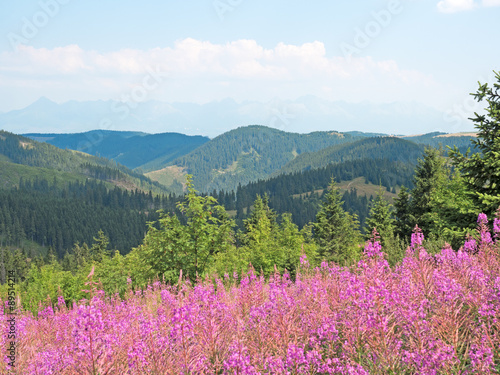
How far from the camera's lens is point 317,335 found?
4988 millimetres

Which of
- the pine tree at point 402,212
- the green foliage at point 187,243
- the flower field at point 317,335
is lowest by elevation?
the pine tree at point 402,212

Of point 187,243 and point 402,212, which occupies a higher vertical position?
point 187,243

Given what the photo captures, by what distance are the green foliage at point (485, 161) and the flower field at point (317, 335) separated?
12993mm

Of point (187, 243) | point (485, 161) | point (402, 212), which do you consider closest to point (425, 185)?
point (402, 212)

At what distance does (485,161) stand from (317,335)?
16.1 metres

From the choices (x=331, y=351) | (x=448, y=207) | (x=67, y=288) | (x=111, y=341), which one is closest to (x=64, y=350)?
(x=111, y=341)

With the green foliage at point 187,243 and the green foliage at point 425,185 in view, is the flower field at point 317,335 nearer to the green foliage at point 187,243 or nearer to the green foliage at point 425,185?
the green foliage at point 187,243

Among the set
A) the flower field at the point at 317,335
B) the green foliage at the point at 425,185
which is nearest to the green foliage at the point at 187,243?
the flower field at the point at 317,335

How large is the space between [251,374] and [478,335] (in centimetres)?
259

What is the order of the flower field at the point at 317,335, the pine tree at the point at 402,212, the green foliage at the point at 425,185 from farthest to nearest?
the pine tree at the point at 402,212, the green foliage at the point at 425,185, the flower field at the point at 317,335

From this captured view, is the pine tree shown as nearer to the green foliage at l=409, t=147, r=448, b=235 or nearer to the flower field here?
the green foliage at l=409, t=147, r=448, b=235

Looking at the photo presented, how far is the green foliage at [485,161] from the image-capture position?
16656 millimetres

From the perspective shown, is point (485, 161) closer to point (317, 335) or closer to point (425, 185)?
point (317, 335)

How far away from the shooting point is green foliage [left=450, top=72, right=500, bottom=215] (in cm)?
1666
